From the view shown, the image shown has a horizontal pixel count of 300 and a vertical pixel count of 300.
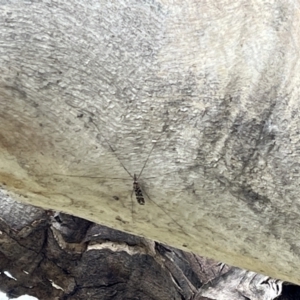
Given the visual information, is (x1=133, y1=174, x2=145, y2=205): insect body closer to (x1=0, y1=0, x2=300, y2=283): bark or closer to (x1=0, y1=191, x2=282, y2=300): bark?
(x1=0, y1=0, x2=300, y2=283): bark

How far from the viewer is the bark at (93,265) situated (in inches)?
40.4

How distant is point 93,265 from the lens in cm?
104

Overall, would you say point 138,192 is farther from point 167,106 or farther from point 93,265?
point 93,265

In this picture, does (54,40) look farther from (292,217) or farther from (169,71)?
(292,217)

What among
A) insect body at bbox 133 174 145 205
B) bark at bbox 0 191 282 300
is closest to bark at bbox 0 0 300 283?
insect body at bbox 133 174 145 205

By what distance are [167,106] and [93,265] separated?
494mm

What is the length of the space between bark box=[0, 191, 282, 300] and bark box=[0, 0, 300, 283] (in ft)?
1.19

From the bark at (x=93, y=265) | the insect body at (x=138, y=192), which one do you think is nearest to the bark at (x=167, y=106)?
the insect body at (x=138, y=192)

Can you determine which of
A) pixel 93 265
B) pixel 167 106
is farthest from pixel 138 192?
pixel 93 265

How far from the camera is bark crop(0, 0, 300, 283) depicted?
60 centimetres

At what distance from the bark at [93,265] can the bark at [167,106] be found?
1.19ft

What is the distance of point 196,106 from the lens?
63cm

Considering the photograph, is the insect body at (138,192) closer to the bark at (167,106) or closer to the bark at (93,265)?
the bark at (167,106)

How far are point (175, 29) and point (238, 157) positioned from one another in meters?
0.15
